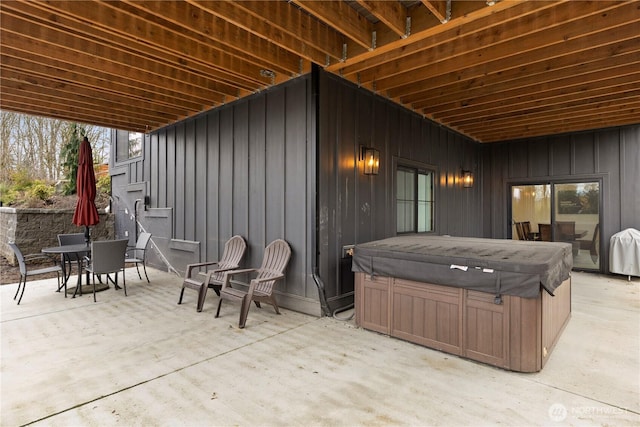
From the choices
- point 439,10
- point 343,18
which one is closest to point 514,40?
point 439,10

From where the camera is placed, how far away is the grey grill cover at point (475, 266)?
252 cm

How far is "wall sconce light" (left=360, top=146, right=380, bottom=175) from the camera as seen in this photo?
15.6 ft

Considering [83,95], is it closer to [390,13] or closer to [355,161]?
[355,161]

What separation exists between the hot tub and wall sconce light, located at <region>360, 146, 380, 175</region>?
154cm

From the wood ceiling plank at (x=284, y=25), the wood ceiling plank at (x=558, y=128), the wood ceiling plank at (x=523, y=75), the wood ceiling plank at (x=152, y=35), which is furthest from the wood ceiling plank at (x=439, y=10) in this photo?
the wood ceiling plank at (x=558, y=128)

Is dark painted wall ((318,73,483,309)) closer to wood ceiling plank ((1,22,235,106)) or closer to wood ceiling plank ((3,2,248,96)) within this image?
wood ceiling plank ((3,2,248,96))

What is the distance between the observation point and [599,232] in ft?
22.6

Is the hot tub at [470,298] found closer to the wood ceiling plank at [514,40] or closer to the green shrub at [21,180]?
the wood ceiling plank at [514,40]

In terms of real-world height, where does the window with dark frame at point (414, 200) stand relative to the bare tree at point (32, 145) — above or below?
below

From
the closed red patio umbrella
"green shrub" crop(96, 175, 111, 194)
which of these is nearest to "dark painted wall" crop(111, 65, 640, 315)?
the closed red patio umbrella

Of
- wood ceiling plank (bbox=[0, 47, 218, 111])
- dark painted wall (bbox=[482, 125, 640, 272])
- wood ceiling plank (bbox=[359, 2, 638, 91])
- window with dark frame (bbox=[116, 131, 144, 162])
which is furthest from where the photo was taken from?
window with dark frame (bbox=[116, 131, 144, 162])

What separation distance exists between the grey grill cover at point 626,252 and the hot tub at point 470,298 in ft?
13.2

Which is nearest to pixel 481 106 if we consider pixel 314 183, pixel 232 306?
pixel 314 183

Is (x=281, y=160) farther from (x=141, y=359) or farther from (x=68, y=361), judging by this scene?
(x=68, y=361)
